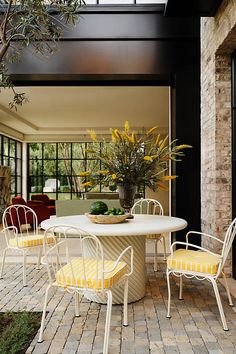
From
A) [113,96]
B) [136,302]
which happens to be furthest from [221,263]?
[113,96]

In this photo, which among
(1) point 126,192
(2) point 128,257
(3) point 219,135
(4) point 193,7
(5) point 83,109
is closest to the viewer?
(2) point 128,257

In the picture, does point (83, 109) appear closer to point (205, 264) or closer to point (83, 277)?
point (205, 264)

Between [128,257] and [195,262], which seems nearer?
[195,262]

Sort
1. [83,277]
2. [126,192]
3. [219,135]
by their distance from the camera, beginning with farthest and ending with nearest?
[219,135], [126,192], [83,277]

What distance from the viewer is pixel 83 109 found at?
8.37 m

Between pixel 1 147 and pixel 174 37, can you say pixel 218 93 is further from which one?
pixel 1 147

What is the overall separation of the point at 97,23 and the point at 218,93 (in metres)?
2.18

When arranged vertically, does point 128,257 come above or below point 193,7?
below

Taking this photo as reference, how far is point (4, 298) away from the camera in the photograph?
3.24 m

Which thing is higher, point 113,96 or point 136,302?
point 113,96

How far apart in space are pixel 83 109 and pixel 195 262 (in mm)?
6288

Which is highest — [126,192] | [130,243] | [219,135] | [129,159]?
[219,135]

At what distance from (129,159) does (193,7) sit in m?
1.80

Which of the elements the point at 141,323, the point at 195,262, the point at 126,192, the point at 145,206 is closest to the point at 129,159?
the point at 126,192
